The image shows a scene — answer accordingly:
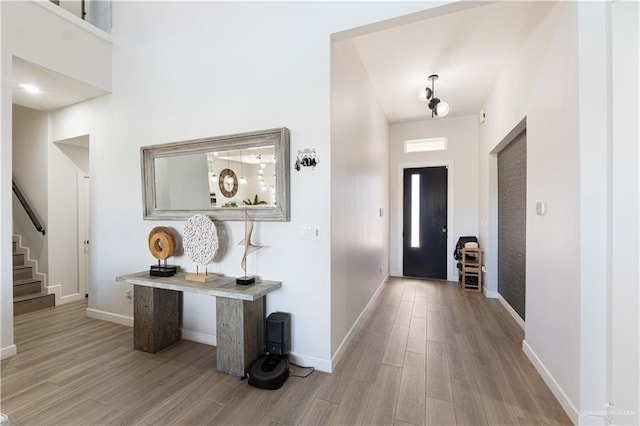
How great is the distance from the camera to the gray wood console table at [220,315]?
2211 millimetres

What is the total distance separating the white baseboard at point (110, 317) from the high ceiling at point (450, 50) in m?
4.12

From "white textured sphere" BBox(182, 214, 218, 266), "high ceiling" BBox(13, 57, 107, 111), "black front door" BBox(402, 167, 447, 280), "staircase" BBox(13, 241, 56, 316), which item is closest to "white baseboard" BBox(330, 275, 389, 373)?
"white textured sphere" BBox(182, 214, 218, 266)

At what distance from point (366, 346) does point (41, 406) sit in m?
2.53

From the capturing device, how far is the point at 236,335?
2215 millimetres

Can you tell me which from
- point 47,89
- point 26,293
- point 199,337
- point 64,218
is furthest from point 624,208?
point 26,293

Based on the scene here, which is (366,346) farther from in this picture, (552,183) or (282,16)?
(282,16)

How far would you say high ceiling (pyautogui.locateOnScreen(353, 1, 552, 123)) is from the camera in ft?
7.88

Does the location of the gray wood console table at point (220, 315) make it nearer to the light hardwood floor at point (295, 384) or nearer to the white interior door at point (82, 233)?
the light hardwood floor at point (295, 384)

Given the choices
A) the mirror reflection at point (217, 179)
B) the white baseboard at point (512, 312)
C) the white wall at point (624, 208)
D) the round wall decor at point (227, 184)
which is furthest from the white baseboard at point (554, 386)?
the round wall decor at point (227, 184)

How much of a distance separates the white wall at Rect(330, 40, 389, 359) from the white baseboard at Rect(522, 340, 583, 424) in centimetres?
159

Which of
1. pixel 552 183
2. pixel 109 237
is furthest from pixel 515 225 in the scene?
pixel 109 237

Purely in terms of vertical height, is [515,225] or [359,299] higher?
[515,225]

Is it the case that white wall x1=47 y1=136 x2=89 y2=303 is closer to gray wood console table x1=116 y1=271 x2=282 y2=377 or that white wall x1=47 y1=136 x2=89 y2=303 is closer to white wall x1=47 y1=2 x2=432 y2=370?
white wall x1=47 y1=2 x2=432 y2=370

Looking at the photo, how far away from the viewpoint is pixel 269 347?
232 cm
